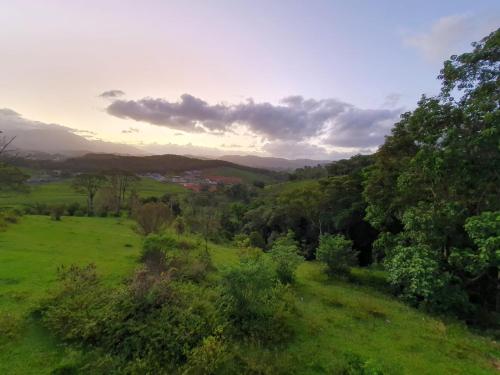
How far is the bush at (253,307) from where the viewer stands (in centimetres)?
1021

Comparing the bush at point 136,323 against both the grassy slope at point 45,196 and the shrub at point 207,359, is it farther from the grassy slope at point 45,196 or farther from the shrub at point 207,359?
the grassy slope at point 45,196

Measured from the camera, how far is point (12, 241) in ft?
69.2

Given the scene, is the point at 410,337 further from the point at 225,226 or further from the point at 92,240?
the point at 225,226

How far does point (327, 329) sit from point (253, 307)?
289cm

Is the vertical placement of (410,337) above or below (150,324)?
below

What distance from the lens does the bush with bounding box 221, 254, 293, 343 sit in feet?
33.5

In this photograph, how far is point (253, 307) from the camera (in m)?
10.8

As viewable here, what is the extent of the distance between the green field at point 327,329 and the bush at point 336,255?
92cm

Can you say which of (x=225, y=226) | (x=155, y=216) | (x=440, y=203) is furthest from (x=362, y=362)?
(x=225, y=226)

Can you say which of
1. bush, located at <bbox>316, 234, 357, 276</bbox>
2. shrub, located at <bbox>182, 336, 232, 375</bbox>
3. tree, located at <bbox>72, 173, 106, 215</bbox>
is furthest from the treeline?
tree, located at <bbox>72, 173, 106, 215</bbox>

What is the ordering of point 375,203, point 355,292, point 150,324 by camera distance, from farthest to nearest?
1. point 375,203
2. point 355,292
3. point 150,324

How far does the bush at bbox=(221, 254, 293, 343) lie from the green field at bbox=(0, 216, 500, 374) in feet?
2.34

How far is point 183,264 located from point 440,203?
1305 centimetres

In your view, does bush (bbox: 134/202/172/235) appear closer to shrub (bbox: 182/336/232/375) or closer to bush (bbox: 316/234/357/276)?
bush (bbox: 316/234/357/276)
